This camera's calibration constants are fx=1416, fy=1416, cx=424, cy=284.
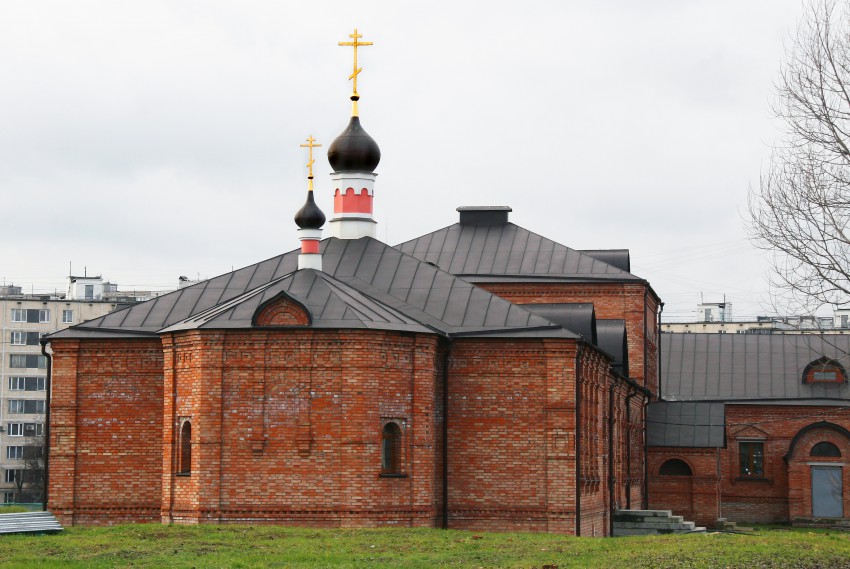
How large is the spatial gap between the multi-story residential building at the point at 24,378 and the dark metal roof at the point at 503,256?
3270 centimetres

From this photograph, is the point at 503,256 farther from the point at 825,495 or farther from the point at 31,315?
the point at 31,315

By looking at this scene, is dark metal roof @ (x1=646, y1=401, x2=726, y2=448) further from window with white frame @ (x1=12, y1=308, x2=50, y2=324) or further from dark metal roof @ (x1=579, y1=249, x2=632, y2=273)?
window with white frame @ (x1=12, y1=308, x2=50, y2=324)

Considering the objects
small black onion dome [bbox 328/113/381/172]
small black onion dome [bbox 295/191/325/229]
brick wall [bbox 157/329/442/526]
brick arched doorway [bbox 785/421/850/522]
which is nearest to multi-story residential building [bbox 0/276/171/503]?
brick arched doorway [bbox 785/421/850/522]

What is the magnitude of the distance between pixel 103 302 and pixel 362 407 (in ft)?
165

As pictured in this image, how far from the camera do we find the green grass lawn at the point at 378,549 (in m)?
20.7

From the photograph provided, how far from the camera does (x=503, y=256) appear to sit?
40.7 m

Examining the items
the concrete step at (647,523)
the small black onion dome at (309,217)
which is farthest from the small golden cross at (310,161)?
the concrete step at (647,523)

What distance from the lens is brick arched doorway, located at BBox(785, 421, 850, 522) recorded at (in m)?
47.8

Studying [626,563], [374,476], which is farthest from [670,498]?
[626,563]

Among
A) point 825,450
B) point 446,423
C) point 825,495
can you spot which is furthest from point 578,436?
point 825,450

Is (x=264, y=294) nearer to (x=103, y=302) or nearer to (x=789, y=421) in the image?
(x=789, y=421)

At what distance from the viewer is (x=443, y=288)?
30578 mm

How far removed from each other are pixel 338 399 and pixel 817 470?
26742mm

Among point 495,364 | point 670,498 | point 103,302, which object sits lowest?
point 670,498
